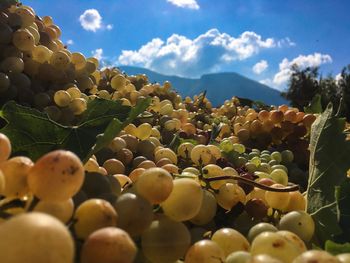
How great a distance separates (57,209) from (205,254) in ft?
0.69

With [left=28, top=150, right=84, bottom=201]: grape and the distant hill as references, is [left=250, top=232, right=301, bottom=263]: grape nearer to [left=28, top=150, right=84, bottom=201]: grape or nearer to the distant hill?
[left=28, top=150, right=84, bottom=201]: grape

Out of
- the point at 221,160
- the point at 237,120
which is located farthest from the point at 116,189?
the point at 237,120

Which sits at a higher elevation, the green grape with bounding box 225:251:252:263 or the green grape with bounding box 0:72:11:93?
the green grape with bounding box 0:72:11:93

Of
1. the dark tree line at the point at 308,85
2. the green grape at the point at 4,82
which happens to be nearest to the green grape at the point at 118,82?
the green grape at the point at 4,82

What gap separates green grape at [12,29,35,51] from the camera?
60.7 inches

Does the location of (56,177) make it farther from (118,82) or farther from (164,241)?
(118,82)

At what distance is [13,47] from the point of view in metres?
1.56


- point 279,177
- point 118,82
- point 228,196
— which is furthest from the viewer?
point 118,82

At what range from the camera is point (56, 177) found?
48cm

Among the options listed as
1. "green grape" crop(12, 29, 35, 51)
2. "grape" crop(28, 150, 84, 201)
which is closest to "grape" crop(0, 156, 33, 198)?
"grape" crop(28, 150, 84, 201)

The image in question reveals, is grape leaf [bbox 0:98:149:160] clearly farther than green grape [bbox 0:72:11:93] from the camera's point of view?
No

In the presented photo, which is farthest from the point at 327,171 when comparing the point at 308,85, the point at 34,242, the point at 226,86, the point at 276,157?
the point at 226,86

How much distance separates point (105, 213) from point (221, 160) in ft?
2.44

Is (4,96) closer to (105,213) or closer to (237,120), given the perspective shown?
(105,213)
